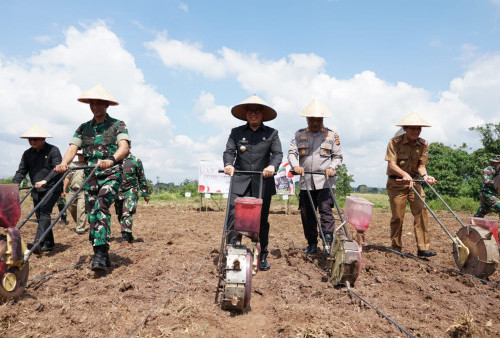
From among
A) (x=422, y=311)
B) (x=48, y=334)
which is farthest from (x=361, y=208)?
(x=48, y=334)

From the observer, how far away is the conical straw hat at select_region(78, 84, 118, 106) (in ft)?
15.1

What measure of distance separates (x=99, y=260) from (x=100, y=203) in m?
0.70

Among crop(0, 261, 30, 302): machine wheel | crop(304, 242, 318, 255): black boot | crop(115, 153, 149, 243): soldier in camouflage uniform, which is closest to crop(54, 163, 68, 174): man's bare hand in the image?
crop(0, 261, 30, 302): machine wheel

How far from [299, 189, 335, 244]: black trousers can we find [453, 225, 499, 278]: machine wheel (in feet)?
5.77

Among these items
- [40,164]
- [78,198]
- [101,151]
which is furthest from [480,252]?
[78,198]

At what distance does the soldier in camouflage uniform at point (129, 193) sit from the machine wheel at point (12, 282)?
3139mm

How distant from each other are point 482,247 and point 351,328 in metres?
2.64

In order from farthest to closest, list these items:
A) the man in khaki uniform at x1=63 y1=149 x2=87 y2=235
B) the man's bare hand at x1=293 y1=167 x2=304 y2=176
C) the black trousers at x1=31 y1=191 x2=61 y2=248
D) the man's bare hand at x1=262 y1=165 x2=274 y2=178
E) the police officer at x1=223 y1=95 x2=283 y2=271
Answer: the man in khaki uniform at x1=63 y1=149 x2=87 y2=235, the black trousers at x1=31 y1=191 x2=61 y2=248, the man's bare hand at x1=293 y1=167 x2=304 y2=176, the police officer at x1=223 y1=95 x2=283 y2=271, the man's bare hand at x1=262 y1=165 x2=274 y2=178

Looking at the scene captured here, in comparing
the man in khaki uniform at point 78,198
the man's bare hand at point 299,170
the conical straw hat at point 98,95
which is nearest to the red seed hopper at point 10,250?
the conical straw hat at point 98,95

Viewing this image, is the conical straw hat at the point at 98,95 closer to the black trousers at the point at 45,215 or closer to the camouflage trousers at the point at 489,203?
the black trousers at the point at 45,215

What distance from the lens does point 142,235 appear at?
8.34m

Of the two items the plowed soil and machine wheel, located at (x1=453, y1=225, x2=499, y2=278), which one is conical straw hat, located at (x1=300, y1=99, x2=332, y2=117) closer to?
the plowed soil

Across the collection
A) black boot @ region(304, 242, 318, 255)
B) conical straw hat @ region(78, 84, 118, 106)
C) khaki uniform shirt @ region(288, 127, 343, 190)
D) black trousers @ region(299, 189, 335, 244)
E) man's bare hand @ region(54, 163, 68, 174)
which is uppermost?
conical straw hat @ region(78, 84, 118, 106)

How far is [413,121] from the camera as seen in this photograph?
5.77 meters
